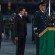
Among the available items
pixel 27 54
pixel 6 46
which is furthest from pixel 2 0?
pixel 27 54

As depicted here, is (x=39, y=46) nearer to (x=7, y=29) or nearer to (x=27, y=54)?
(x=27, y=54)

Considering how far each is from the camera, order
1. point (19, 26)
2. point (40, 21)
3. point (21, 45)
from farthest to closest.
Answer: point (21, 45), point (19, 26), point (40, 21)

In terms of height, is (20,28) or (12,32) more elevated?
(20,28)

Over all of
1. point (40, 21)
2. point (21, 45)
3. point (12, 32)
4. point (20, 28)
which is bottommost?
point (12, 32)

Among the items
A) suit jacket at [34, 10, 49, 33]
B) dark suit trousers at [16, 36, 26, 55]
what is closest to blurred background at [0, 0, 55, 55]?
dark suit trousers at [16, 36, 26, 55]

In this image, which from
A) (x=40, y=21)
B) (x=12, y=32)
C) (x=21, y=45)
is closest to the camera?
(x=40, y=21)

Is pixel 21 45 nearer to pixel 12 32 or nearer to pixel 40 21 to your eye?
pixel 40 21

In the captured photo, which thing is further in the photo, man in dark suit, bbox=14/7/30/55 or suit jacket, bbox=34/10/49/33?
man in dark suit, bbox=14/7/30/55

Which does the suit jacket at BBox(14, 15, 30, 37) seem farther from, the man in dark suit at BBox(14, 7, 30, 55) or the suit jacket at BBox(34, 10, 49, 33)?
the suit jacket at BBox(34, 10, 49, 33)

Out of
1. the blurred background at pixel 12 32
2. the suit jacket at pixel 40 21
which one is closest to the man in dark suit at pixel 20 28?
the suit jacket at pixel 40 21

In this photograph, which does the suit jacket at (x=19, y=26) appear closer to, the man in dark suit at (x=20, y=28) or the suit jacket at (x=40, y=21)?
the man in dark suit at (x=20, y=28)

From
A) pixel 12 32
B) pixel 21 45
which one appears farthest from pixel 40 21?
pixel 12 32

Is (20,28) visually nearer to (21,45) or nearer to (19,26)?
(19,26)

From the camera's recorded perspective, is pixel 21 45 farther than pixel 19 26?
Yes
